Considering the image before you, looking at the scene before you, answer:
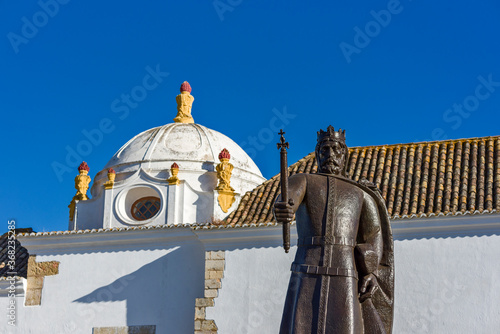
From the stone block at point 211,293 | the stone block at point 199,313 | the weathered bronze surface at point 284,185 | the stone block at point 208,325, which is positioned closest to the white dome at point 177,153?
the stone block at point 211,293

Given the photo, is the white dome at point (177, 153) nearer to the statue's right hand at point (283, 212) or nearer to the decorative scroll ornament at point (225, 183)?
the decorative scroll ornament at point (225, 183)

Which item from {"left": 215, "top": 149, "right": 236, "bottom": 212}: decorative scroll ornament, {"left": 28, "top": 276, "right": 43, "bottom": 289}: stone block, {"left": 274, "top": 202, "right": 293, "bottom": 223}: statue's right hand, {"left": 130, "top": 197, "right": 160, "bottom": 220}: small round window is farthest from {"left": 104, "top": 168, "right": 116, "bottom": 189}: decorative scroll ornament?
{"left": 274, "top": 202, "right": 293, "bottom": 223}: statue's right hand

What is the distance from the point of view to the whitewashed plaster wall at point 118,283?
15.0 meters

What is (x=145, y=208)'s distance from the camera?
56.8 ft

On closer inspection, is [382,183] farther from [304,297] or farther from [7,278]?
[304,297]

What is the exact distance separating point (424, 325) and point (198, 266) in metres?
4.43

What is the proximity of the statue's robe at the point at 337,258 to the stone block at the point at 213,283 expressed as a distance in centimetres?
904

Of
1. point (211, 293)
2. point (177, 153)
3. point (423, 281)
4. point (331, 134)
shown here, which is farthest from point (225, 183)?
point (331, 134)

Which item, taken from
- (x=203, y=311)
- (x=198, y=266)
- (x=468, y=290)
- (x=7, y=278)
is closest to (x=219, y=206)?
(x=198, y=266)

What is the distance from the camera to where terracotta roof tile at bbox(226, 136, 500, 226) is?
1373 centimetres

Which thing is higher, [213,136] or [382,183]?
[213,136]

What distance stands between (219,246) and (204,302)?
3.49 feet

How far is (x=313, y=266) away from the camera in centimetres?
503

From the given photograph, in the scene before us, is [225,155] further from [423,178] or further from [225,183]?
[423,178]
